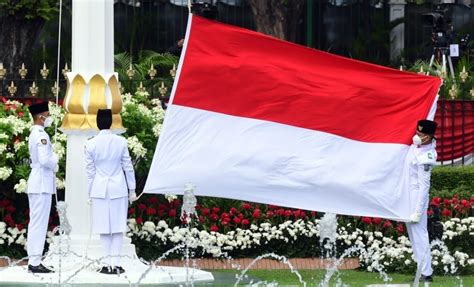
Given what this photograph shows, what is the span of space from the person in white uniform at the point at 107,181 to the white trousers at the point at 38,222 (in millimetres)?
650

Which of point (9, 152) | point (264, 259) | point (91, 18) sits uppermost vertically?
point (91, 18)

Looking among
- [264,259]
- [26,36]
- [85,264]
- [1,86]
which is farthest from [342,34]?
[85,264]

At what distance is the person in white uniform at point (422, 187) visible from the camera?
56.7 ft

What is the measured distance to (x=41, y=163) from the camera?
688 inches

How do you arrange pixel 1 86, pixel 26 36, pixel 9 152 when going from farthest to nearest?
pixel 26 36 → pixel 1 86 → pixel 9 152

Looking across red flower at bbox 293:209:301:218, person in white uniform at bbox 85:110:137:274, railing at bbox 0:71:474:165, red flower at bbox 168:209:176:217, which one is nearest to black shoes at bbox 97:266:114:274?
person in white uniform at bbox 85:110:137:274

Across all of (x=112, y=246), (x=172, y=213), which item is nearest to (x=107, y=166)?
(x=112, y=246)

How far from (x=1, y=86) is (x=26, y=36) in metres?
4.87

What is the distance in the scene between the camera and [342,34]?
33.5 meters

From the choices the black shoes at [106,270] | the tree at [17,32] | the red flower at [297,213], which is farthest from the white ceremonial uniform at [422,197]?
the tree at [17,32]

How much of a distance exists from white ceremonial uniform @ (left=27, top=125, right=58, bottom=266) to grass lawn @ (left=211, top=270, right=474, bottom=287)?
2.16 meters

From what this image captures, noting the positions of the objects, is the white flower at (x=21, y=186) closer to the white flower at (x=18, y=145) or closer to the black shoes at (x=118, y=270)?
the white flower at (x=18, y=145)

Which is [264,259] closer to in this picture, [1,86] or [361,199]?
[361,199]

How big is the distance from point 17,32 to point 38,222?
11.1m
